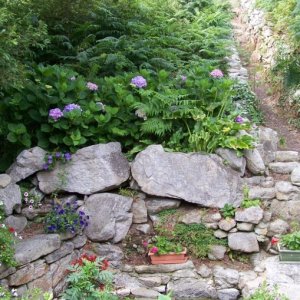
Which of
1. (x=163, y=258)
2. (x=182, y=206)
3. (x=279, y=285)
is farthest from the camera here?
(x=182, y=206)

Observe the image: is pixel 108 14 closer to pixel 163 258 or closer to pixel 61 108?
pixel 61 108

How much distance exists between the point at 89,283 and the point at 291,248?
2509 millimetres

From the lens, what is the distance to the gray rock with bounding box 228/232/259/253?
5.70 m

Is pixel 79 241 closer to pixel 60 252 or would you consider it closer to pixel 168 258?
pixel 60 252

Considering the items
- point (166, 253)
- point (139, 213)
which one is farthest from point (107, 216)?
point (166, 253)

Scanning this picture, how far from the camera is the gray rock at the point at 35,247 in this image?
15.7 ft

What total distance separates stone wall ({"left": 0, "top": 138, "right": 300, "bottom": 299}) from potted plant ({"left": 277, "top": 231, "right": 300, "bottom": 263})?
10.7 inches

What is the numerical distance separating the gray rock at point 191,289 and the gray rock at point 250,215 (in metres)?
0.90

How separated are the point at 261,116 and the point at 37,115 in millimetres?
3745

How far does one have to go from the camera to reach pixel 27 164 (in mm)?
5734

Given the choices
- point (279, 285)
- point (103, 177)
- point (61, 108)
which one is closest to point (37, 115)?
point (61, 108)

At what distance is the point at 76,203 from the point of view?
5.85 meters

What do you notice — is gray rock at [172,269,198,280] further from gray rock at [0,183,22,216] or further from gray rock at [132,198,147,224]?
gray rock at [0,183,22,216]

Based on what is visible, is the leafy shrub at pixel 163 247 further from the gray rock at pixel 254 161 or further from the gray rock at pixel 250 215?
the gray rock at pixel 254 161
